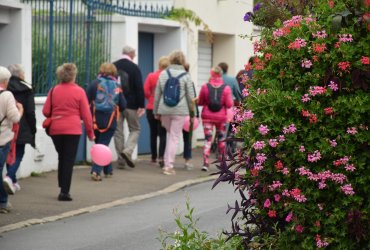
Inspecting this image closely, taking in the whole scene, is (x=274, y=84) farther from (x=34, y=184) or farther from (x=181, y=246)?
(x=34, y=184)

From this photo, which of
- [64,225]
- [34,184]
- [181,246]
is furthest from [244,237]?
[34,184]

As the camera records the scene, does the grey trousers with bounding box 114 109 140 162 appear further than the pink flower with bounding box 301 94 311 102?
Yes

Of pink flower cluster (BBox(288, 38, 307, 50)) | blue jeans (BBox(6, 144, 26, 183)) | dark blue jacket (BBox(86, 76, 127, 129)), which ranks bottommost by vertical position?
blue jeans (BBox(6, 144, 26, 183))

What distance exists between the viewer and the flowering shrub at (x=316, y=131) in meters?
6.27

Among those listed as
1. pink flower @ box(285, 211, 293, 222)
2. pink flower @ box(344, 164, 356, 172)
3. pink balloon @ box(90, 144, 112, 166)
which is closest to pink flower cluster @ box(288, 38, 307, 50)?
pink flower @ box(344, 164, 356, 172)

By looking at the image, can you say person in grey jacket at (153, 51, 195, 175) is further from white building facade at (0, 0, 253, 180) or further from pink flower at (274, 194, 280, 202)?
pink flower at (274, 194, 280, 202)

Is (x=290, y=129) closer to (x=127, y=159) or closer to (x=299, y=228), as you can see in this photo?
(x=299, y=228)

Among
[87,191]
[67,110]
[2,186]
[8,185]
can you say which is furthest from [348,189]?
[87,191]

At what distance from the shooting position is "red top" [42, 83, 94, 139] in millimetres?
13492

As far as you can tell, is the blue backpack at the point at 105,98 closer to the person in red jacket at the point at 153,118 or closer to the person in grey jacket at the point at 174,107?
the person in grey jacket at the point at 174,107

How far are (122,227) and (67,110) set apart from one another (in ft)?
8.27

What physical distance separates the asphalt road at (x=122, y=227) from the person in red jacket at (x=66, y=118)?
2.71 ft

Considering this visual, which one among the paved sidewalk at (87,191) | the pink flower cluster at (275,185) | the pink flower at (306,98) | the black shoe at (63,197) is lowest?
the paved sidewalk at (87,191)

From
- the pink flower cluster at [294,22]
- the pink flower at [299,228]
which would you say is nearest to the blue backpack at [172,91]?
the pink flower cluster at [294,22]
